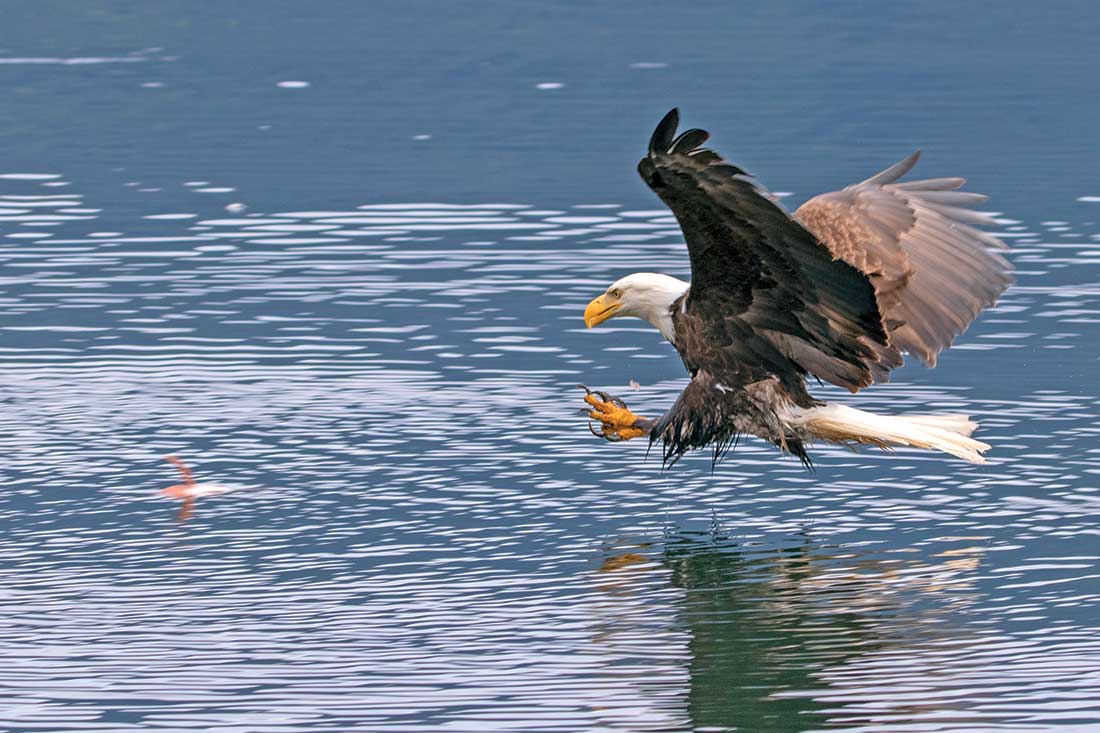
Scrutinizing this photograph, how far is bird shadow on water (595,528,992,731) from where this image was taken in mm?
6559

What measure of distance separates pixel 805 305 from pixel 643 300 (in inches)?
34.2


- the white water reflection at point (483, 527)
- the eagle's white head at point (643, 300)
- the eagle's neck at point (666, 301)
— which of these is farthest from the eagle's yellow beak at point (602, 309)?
the white water reflection at point (483, 527)

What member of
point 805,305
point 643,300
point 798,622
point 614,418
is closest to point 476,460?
point 614,418

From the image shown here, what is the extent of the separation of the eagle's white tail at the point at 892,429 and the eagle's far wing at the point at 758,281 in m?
0.14

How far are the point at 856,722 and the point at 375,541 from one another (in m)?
2.35

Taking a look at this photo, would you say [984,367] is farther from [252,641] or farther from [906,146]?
[906,146]

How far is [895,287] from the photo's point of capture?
906cm

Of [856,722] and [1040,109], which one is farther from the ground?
[856,722]

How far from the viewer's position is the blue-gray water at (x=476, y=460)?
682 cm

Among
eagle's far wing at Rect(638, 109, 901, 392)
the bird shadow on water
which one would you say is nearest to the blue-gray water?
the bird shadow on water

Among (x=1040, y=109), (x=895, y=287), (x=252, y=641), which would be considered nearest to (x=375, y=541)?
(x=252, y=641)

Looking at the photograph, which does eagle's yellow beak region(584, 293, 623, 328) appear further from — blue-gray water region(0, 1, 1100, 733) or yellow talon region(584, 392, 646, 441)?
blue-gray water region(0, 1, 1100, 733)

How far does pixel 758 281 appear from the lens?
316 inches

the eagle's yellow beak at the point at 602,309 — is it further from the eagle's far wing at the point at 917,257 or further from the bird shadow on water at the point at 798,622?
the bird shadow on water at the point at 798,622
